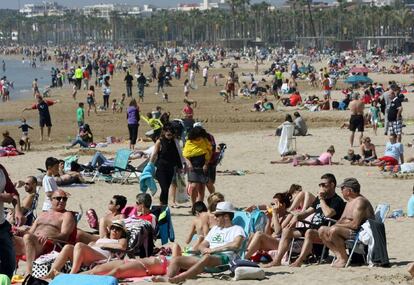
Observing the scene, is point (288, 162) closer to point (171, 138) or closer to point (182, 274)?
point (171, 138)

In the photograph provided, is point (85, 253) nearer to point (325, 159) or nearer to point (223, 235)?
point (223, 235)

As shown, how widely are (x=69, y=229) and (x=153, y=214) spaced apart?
1.43 metres

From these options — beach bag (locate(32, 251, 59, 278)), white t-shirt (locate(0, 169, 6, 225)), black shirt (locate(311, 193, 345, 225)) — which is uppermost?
white t-shirt (locate(0, 169, 6, 225))

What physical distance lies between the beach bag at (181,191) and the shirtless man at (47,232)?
483 cm

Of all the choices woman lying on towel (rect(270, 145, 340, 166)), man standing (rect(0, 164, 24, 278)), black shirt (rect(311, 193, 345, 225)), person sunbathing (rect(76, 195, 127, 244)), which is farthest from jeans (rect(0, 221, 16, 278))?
woman lying on towel (rect(270, 145, 340, 166))

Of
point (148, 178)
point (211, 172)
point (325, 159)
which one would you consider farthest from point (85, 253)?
point (325, 159)

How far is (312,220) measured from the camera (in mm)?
11336

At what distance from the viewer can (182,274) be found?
9984 mm

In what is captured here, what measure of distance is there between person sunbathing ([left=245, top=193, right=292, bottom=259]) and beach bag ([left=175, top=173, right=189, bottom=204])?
3.47 m

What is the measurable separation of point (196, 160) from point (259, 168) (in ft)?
20.1

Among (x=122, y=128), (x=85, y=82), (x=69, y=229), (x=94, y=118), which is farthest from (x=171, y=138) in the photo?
(x=85, y=82)

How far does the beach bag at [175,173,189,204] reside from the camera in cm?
1563

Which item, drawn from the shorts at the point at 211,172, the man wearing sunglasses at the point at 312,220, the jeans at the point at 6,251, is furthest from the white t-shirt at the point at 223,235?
the shorts at the point at 211,172

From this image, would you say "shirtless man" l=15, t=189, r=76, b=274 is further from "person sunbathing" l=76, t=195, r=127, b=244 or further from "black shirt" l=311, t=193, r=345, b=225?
"black shirt" l=311, t=193, r=345, b=225
